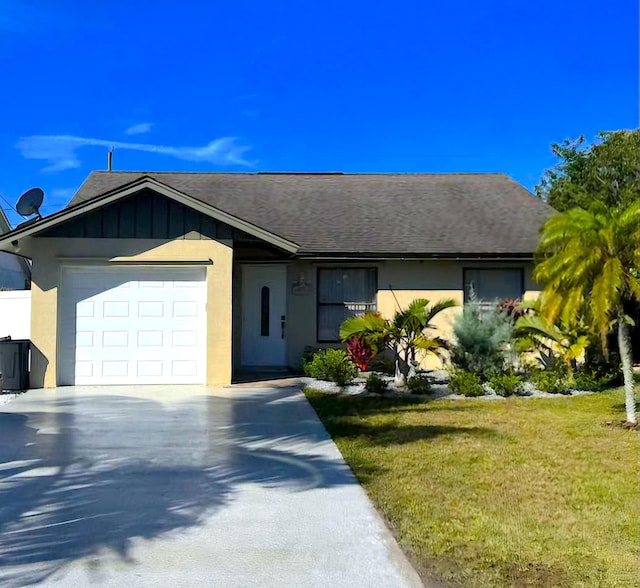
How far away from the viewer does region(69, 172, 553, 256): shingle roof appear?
14.8 metres

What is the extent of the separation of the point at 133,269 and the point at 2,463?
19.7ft

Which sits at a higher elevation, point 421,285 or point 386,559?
point 421,285

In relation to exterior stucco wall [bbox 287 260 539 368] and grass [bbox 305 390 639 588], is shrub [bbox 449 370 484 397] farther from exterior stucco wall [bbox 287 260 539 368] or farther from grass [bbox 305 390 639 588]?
exterior stucco wall [bbox 287 260 539 368]

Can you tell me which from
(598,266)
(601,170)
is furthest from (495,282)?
(601,170)

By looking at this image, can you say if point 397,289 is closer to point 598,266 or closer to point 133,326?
point 133,326

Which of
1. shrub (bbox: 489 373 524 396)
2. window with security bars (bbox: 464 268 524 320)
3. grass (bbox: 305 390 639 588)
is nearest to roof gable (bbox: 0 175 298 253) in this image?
grass (bbox: 305 390 639 588)

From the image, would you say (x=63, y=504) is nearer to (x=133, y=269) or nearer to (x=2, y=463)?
(x=2, y=463)

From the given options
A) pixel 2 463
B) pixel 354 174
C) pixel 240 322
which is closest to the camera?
pixel 2 463

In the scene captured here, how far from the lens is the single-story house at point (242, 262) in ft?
39.1

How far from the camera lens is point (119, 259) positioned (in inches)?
473

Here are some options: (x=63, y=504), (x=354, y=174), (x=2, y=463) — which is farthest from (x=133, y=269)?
(x=354, y=174)

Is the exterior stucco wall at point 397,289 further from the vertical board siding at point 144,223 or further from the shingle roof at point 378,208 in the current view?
the vertical board siding at point 144,223

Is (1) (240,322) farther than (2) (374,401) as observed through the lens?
Yes

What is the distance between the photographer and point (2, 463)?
6637 millimetres
